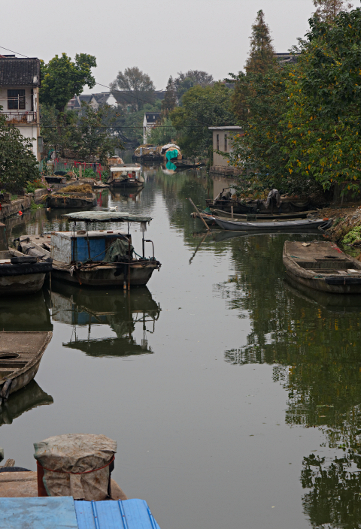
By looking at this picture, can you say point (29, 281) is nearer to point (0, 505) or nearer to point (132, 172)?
point (0, 505)

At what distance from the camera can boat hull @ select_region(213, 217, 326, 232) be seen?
94.1 feet

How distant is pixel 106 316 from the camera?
1606cm

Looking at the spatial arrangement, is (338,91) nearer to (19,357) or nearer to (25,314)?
(25,314)

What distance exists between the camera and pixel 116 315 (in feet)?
53.0

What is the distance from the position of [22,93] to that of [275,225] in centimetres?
2897

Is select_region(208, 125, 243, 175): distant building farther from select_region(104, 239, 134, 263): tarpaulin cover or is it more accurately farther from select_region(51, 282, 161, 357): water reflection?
select_region(51, 282, 161, 357): water reflection

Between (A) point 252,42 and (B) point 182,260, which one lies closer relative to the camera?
(B) point 182,260

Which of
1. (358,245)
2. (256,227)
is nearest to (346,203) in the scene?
(256,227)

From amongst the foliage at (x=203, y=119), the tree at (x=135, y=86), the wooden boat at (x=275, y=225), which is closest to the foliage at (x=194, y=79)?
the tree at (x=135, y=86)

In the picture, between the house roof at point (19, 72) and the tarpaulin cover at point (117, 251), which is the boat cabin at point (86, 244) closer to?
the tarpaulin cover at point (117, 251)

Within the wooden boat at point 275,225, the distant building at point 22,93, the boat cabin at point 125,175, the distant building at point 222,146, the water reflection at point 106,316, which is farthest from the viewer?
the distant building at point 222,146

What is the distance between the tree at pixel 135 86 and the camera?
158500 mm

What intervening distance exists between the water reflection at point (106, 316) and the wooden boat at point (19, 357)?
178cm

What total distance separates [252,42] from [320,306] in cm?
5494
